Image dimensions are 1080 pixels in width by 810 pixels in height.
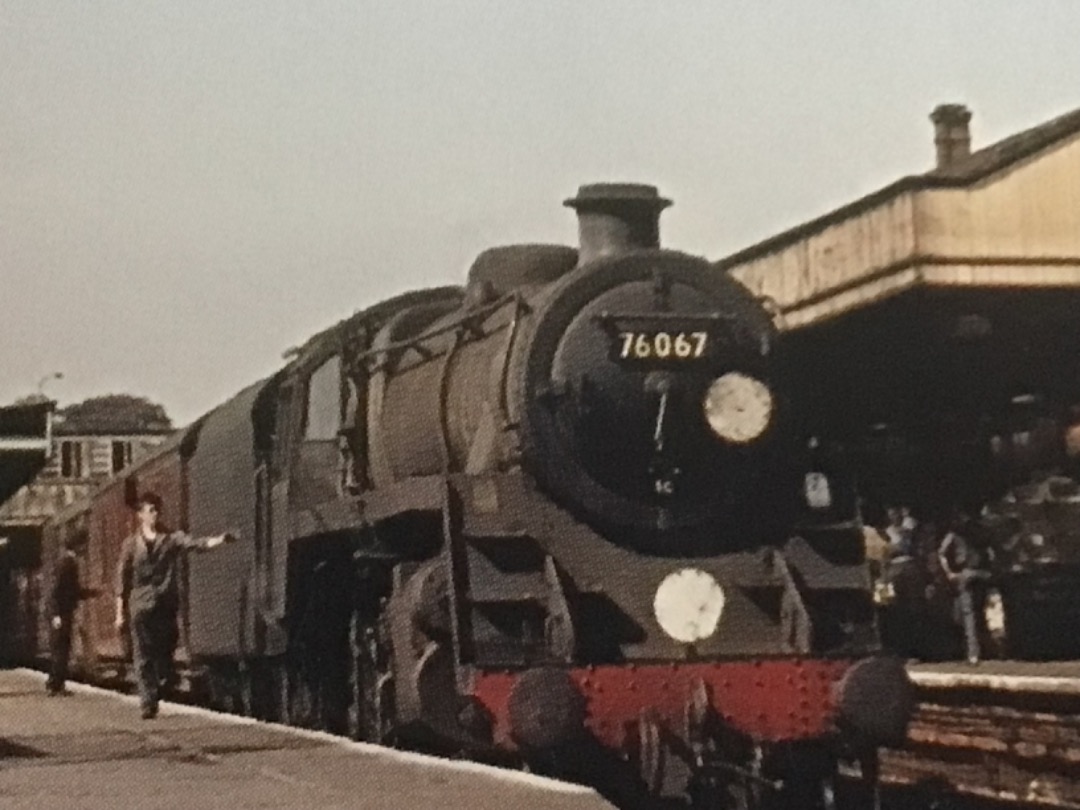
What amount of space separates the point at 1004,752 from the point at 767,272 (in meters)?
7.34

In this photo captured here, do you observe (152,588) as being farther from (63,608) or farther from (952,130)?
(952,130)

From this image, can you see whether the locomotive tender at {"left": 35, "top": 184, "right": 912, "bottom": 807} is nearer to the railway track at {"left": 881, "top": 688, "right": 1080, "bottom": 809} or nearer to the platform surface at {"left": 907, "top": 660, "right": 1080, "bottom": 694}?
the railway track at {"left": 881, "top": 688, "right": 1080, "bottom": 809}

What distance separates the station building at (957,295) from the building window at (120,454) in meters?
25.4

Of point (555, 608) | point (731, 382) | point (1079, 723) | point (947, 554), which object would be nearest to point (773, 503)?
point (731, 382)

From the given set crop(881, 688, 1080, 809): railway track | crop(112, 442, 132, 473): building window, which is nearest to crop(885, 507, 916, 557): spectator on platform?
crop(881, 688, 1080, 809): railway track

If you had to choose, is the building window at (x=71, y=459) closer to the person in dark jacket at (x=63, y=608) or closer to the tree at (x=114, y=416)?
the tree at (x=114, y=416)

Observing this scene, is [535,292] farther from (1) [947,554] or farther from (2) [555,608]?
(1) [947,554]

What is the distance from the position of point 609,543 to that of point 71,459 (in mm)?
34782

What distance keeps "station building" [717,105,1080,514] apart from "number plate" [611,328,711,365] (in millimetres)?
6160

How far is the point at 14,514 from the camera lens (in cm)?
3641

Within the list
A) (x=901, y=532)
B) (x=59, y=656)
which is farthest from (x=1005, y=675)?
(x=59, y=656)

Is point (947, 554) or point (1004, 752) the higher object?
point (947, 554)

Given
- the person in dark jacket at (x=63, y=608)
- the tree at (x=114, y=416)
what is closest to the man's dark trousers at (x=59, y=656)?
the person in dark jacket at (x=63, y=608)

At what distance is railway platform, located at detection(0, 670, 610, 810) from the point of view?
6211 mm
